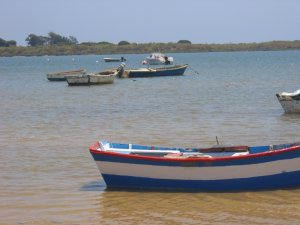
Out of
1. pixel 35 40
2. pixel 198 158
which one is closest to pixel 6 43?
pixel 35 40

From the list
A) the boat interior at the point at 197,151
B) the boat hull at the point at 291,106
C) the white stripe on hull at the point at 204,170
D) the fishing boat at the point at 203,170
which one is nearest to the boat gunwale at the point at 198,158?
the fishing boat at the point at 203,170

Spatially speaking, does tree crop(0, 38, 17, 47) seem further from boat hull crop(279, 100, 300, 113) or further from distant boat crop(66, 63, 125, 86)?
boat hull crop(279, 100, 300, 113)

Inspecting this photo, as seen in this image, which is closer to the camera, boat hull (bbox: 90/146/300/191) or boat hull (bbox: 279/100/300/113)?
boat hull (bbox: 90/146/300/191)

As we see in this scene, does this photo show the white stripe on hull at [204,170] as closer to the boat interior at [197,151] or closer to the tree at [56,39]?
the boat interior at [197,151]

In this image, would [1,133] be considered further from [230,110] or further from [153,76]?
[153,76]

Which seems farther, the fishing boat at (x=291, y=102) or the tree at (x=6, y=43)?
the tree at (x=6, y=43)

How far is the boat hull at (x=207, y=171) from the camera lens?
11008 millimetres

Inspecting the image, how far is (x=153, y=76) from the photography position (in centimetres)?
5212

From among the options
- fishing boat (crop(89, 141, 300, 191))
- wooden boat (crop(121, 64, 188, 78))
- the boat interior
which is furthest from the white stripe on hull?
wooden boat (crop(121, 64, 188, 78))

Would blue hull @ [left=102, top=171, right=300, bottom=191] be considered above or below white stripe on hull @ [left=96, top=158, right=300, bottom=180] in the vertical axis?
below

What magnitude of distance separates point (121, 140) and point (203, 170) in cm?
701

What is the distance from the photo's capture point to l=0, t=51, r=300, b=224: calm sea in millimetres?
10430

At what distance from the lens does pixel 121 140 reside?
17969 mm

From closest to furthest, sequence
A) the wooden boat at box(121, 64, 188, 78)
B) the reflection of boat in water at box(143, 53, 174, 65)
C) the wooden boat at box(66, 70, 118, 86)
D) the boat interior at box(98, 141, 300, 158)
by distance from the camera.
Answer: the boat interior at box(98, 141, 300, 158), the wooden boat at box(66, 70, 118, 86), the wooden boat at box(121, 64, 188, 78), the reflection of boat in water at box(143, 53, 174, 65)
